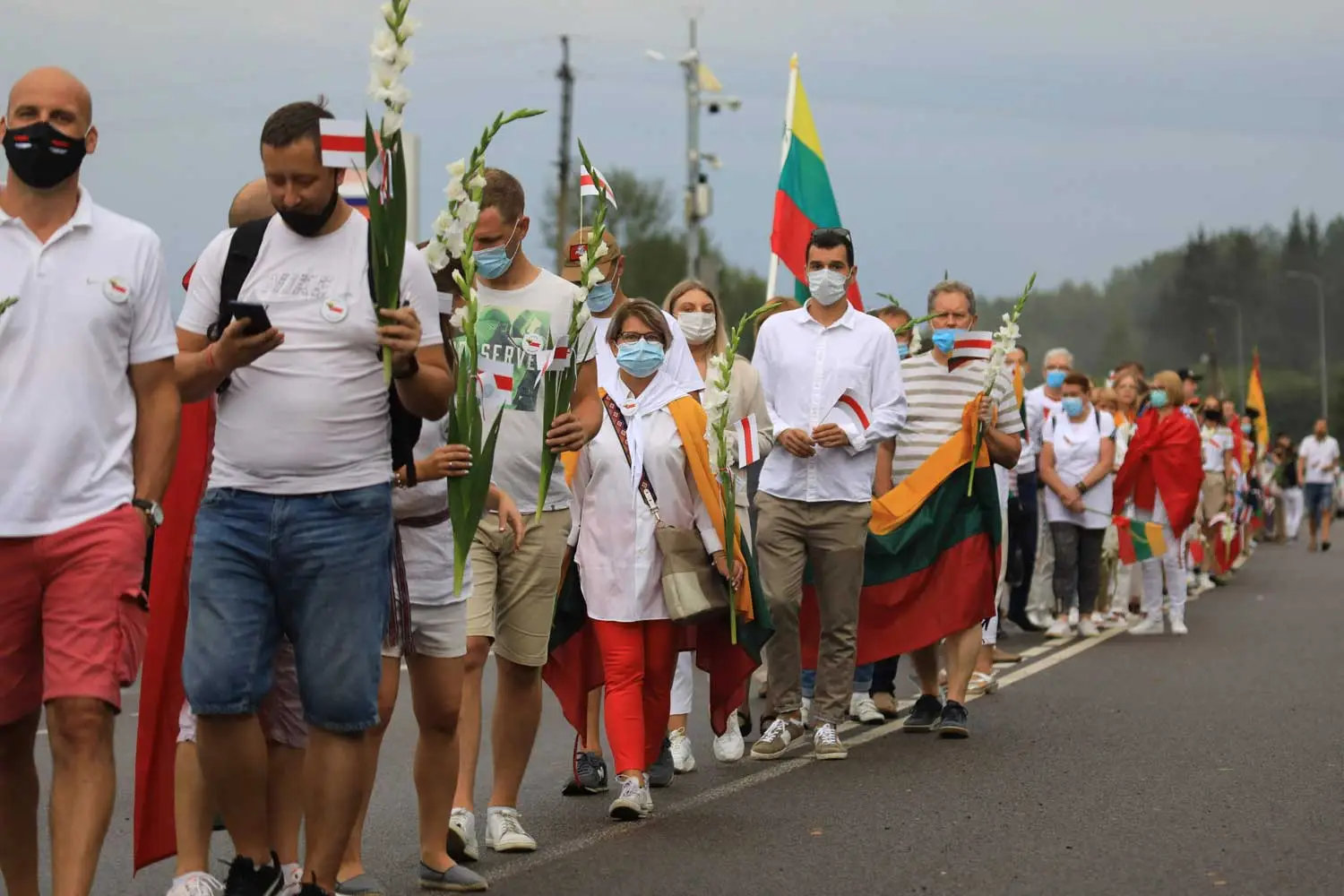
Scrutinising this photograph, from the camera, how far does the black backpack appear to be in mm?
Answer: 5594

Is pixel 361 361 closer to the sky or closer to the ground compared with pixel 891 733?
closer to the sky

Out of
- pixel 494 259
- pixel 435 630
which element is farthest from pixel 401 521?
pixel 494 259

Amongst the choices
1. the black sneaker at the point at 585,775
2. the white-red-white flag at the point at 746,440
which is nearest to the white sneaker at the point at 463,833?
the black sneaker at the point at 585,775

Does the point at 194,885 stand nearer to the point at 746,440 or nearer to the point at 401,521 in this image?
the point at 401,521

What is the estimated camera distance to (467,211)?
6.05m

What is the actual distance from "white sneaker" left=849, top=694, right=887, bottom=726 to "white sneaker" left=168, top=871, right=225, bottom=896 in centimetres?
550

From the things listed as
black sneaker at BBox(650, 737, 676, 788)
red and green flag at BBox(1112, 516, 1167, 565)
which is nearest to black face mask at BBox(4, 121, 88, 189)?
A: black sneaker at BBox(650, 737, 676, 788)

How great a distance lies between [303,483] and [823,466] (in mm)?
4710

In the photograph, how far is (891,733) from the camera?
10.6m

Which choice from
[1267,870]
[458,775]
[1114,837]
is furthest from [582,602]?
[1267,870]

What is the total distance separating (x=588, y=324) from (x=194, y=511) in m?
1.56

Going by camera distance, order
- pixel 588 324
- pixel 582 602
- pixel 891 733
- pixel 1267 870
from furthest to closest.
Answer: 1. pixel 891 733
2. pixel 582 602
3. pixel 588 324
4. pixel 1267 870

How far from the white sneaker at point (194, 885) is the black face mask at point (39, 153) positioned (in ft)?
6.41

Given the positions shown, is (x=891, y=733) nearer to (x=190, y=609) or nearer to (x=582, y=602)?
(x=582, y=602)
